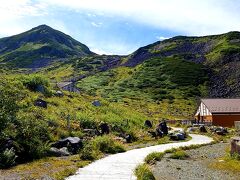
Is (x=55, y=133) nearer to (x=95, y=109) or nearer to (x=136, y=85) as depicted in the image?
(x=95, y=109)

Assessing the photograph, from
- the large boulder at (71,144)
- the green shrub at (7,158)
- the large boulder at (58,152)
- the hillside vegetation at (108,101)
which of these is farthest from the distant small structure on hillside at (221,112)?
the green shrub at (7,158)

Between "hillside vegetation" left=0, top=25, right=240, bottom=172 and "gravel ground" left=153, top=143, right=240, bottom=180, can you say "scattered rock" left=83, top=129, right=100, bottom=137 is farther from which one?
"gravel ground" left=153, top=143, right=240, bottom=180

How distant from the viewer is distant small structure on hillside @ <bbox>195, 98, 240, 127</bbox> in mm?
88500

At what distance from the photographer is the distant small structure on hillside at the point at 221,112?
88500 mm

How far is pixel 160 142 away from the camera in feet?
141

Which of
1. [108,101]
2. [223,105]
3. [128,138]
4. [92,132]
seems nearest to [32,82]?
[92,132]

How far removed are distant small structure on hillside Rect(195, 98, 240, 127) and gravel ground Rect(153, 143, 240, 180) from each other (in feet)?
184

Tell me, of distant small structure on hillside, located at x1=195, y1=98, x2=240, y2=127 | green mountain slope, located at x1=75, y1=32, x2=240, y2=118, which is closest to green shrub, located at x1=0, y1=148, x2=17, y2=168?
distant small structure on hillside, located at x1=195, y1=98, x2=240, y2=127

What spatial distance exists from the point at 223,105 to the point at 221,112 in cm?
279

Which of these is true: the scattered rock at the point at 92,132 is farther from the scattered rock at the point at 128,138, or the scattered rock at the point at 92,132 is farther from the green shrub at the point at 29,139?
the green shrub at the point at 29,139

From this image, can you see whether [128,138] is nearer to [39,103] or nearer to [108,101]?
[39,103]

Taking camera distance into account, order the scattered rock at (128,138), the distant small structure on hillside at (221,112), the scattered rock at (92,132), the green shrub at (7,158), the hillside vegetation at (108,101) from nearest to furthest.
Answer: the green shrub at (7,158) < the hillside vegetation at (108,101) < the scattered rock at (92,132) < the scattered rock at (128,138) < the distant small structure on hillside at (221,112)

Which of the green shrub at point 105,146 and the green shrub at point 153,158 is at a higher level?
the green shrub at point 105,146

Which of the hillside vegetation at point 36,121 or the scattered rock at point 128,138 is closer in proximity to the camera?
the hillside vegetation at point 36,121
